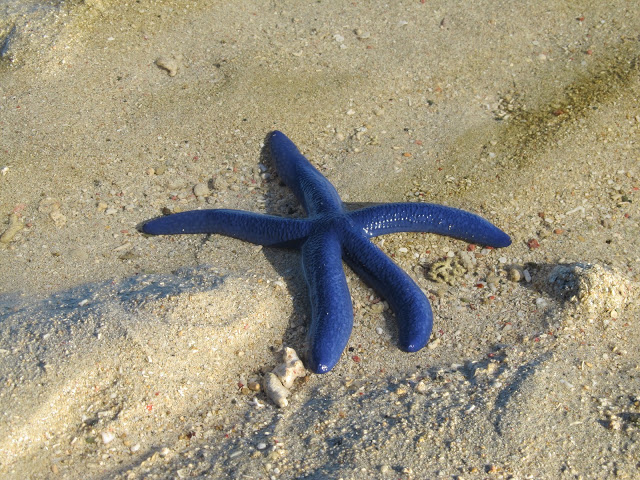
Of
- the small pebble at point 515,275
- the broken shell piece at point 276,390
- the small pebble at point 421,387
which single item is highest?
the broken shell piece at point 276,390

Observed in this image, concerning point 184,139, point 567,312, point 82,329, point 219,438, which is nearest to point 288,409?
point 219,438

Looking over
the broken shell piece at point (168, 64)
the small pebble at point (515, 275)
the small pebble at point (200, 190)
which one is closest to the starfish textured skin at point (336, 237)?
the small pebble at point (515, 275)

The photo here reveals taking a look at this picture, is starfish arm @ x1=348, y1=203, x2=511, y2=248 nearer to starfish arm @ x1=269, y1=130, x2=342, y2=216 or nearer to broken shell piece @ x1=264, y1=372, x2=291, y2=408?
starfish arm @ x1=269, y1=130, x2=342, y2=216

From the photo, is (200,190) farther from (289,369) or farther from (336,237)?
(289,369)

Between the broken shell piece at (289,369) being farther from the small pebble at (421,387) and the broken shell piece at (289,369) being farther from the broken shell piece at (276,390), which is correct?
the small pebble at (421,387)

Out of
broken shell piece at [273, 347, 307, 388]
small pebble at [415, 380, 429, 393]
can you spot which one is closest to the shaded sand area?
small pebble at [415, 380, 429, 393]

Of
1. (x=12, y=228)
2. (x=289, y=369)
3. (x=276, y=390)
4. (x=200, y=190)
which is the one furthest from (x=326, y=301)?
(x=12, y=228)

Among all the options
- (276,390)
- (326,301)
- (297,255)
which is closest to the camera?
(276,390)
